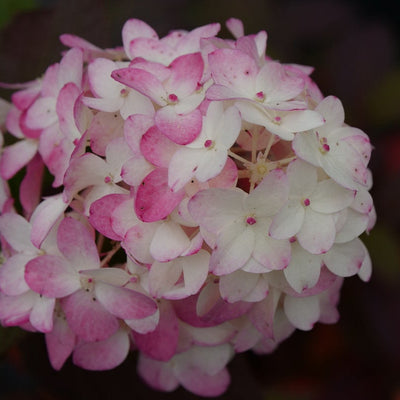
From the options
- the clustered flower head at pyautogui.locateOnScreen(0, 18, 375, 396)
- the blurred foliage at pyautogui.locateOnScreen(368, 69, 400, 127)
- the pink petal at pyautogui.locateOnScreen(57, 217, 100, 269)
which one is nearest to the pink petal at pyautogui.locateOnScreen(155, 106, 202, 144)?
the clustered flower head at pyautogui.locateOnScreen(0, 18, 375, 396)

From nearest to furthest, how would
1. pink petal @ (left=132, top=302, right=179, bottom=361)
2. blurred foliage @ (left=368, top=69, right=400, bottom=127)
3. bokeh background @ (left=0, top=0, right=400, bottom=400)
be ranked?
pink petal @ (left=132, top=302, right=179, bottom=361), bokeh background @ (left=0, top=0, right=400, bottom=400), blurred foliage @ (left=368, top=69, right=400, bottom=127)

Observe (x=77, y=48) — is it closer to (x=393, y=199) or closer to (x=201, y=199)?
(x=201, y=199)

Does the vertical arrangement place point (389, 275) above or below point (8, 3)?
below

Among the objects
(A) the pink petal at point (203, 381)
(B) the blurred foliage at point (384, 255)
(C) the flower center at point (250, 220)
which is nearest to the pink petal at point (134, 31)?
(C) the flower center at point (250, 220)

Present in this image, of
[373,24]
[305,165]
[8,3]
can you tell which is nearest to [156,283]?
[305,165]

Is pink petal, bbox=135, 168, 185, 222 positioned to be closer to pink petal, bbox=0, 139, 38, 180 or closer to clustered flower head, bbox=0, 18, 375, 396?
clustered flower head, bbox=0, 18, 375, 396

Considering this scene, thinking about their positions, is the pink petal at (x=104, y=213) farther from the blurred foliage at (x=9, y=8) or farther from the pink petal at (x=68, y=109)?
the blurred foliage at (x=9, y=8)

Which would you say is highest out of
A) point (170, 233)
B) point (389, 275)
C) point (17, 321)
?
point (170, 233)
